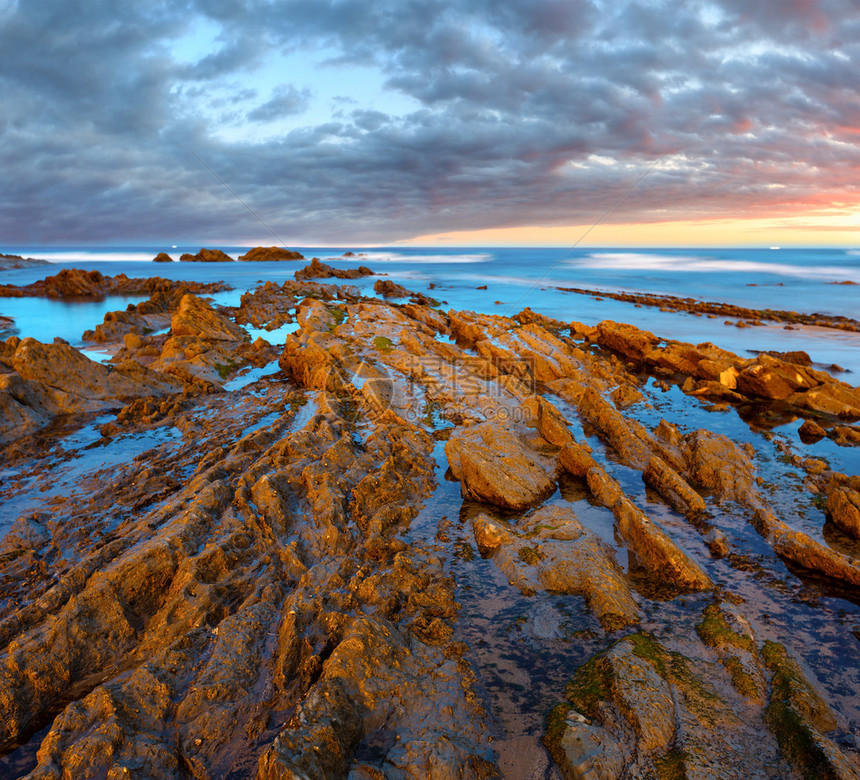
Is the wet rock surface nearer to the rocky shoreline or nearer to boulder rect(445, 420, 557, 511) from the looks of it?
the rocky shoreline

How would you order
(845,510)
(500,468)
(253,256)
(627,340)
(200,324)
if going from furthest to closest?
(253,256) → (627,340) → (200,324) → (500,468) → (845,510)

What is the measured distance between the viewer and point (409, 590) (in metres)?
8.95

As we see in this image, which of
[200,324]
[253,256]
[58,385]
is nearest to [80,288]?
[200,324]

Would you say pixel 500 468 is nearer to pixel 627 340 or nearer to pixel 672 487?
pixel 672 487

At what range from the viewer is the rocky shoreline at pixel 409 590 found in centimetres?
596

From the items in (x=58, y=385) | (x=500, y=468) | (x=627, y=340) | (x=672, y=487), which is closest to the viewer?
(x=672, y=487)

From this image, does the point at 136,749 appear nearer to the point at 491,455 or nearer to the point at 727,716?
the point at 727,716

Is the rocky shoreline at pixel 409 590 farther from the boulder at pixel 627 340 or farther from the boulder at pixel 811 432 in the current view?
the boulder at pixel 627 340

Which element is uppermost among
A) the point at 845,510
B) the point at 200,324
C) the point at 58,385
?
the point at 200,324

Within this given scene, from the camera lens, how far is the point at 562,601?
888cm

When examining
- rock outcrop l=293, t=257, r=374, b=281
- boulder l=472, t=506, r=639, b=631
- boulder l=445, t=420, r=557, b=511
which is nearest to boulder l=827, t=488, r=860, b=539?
boulder l=472, t=506, r=639, b=631

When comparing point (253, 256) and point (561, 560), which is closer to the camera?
point (561, 560)

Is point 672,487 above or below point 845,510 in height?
below

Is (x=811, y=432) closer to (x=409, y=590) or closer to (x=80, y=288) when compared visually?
(x=409, y=590)
